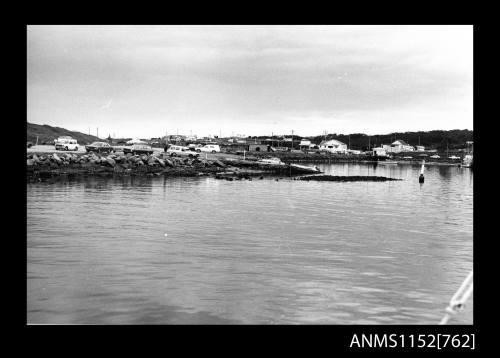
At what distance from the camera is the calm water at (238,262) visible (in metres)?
9.74

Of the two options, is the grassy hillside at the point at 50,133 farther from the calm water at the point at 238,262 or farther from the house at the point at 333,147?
the calm water at the point at 238,262

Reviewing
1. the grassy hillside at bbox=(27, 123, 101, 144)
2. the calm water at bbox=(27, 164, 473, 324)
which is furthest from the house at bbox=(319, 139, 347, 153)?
the calm water at bbox=(27, 164, 473, 324)

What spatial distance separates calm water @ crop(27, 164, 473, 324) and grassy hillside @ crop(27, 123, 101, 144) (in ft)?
313

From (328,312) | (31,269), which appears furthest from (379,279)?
(31,269)

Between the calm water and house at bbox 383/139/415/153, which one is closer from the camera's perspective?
the calm water

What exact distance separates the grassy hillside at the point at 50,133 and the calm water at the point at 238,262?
9549cm

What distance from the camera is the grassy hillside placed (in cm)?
11431

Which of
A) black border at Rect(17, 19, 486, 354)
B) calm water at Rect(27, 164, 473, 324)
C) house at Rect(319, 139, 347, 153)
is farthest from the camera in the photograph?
house at Rect(319, 139, 347, 153)

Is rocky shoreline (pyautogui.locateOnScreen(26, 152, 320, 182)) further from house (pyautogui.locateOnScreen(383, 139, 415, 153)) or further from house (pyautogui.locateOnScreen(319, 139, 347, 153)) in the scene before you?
house (pyautogui.locateOnScreen(383, 139, 415, 153))

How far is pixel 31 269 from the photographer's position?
12.3 metres

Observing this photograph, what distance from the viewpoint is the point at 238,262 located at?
13758 millimetres
